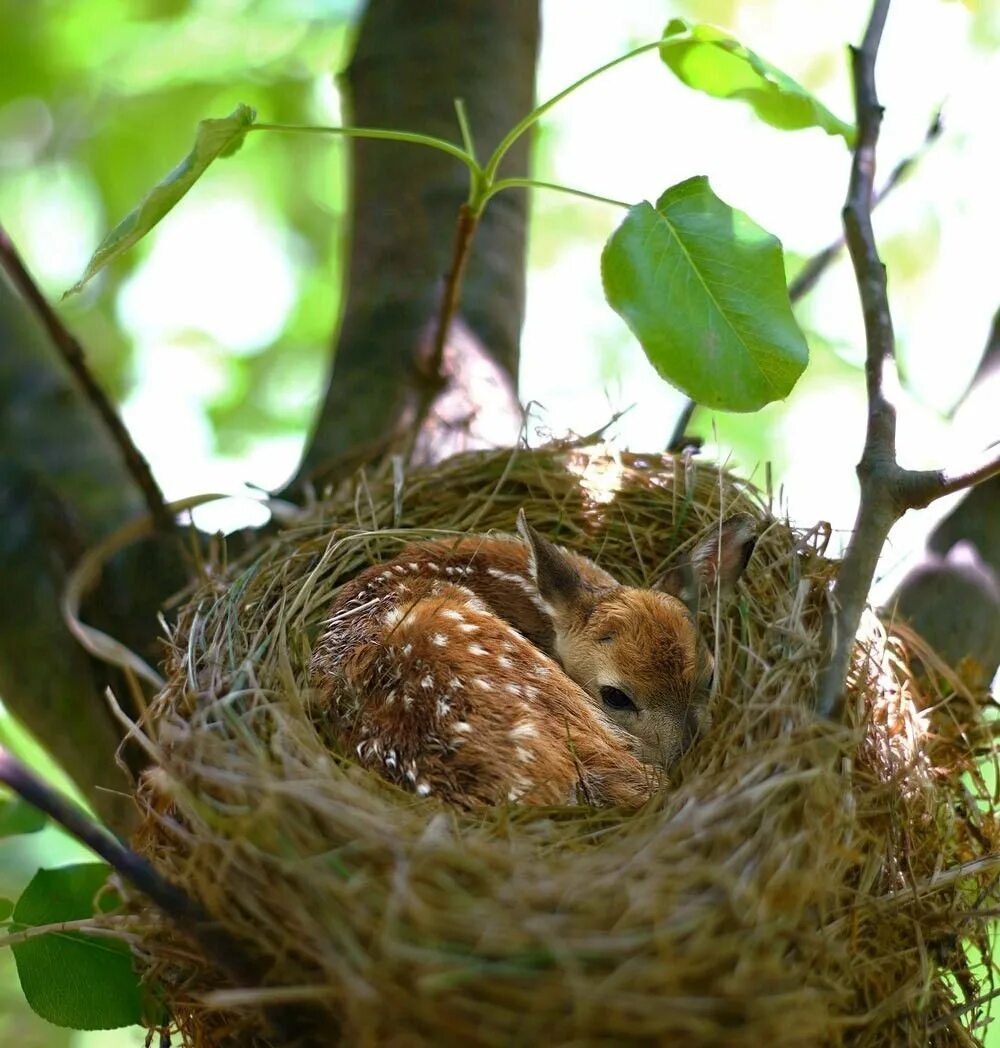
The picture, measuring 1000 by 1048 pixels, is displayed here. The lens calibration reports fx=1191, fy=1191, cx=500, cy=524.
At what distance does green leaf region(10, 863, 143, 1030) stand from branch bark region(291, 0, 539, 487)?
64.9 inches

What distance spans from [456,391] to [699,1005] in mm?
2505

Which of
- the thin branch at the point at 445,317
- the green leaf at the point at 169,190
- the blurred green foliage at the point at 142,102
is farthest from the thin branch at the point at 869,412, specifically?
the blurred green foliage at the point at 142,102

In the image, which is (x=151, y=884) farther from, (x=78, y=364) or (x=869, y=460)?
(x=78, y=364)

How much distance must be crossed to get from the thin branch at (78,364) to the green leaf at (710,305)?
143 cm

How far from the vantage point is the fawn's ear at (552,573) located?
3.21 m

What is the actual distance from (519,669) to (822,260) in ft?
6.03

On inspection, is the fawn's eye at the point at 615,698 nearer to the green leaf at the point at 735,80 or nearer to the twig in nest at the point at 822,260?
the twig in nest at the point at 822,260

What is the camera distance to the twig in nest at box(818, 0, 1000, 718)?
2.21 m

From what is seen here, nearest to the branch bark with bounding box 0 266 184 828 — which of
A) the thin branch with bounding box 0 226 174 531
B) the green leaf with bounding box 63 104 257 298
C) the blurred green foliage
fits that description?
the thin branch with bounding box 0 226 174 531

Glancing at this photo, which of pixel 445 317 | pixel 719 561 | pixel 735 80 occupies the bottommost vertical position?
pixel 719 561

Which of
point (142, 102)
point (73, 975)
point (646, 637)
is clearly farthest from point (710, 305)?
point (142, 102)

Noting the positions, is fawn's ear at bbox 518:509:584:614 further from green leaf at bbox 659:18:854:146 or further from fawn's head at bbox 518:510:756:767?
green leaf at bbox 659:18:854:146

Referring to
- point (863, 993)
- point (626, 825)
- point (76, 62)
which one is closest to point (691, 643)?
point (626, 825)

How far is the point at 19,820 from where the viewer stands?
Result: 2.94m
